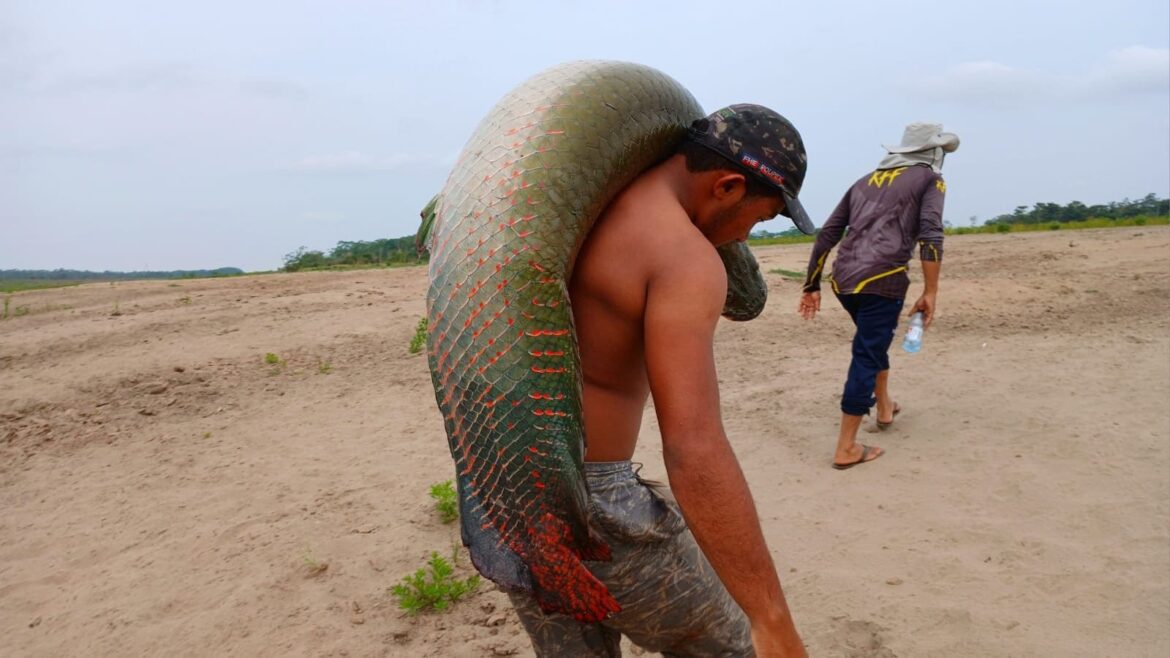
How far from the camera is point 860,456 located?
4.93 m

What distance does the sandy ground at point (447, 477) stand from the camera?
335 centimetres

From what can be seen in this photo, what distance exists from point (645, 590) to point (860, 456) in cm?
335

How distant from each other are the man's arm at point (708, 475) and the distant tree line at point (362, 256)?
15868mm

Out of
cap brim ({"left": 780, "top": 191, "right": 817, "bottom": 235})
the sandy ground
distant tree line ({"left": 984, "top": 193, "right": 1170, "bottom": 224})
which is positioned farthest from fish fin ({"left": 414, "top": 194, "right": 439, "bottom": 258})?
distant tree line ({"left": 984, "top": 193, "right": 1170, "bottom": 224})

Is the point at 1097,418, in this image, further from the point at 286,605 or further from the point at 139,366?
the point at 139,366

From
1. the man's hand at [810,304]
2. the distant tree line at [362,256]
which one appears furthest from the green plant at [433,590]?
the distant tree line at [362,256]

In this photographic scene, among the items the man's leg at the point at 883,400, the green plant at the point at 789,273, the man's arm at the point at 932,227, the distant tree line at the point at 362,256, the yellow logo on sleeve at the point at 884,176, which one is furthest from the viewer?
the distant tree line at the point at 362,256

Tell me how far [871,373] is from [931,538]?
44.3 inches

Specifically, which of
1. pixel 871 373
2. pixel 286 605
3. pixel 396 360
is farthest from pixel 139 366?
pixel 871 373

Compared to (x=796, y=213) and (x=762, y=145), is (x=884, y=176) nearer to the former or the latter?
(x=796, y=213)

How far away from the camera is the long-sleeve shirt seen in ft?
15.7

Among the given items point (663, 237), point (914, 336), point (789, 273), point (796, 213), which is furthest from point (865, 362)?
point (789, 273)

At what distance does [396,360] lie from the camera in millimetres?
7586

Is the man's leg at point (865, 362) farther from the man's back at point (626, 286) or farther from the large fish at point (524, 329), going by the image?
the large fish at point (524, 329)
